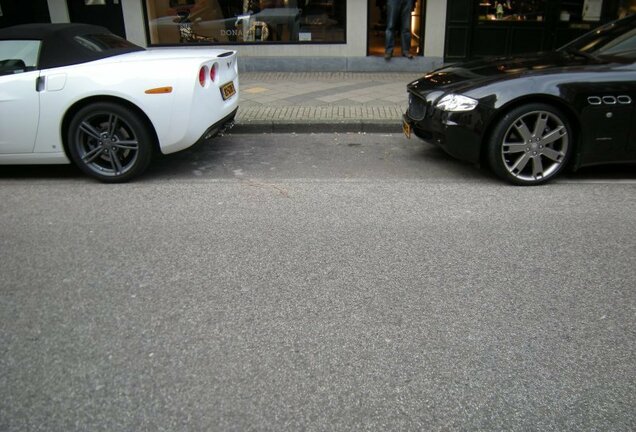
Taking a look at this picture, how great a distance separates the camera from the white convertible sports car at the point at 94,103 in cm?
524

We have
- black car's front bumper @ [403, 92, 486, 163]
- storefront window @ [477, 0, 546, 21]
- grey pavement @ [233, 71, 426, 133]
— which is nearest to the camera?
black car's front bumper @ [403, 92, 486, 163]

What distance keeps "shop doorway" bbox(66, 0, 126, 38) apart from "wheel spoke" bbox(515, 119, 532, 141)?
9.39m

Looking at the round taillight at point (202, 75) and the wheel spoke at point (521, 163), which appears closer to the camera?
the wheel spoke at point (521, 163)

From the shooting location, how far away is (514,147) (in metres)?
5.23

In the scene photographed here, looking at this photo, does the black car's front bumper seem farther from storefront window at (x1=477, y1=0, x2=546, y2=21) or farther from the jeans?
storefront window at (x1=477, y1=0, x2=546, y2=21)

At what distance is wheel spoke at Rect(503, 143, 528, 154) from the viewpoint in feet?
17.1

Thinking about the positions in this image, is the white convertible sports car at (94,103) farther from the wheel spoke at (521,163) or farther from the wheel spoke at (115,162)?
the wheel spoke at (521,163)

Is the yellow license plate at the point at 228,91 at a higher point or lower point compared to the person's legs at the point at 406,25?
lower

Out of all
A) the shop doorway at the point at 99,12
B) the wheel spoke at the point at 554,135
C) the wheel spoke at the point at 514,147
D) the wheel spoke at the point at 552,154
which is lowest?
the wheel spoke at the point at 552,154

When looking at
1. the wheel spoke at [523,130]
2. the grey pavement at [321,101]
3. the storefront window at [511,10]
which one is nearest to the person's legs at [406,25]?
the grey pavement at [321,101]

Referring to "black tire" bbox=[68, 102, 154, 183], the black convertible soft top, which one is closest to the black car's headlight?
"black tire" bbox=[68, 102, 154, 183]

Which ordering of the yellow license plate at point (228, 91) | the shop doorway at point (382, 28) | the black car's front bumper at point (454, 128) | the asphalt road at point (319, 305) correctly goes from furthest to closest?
the shop doorway at point (382, 28)
the yellow license plate at point (228, 91)
the black car's front bumper at point (454, 128)
the asphalt road at point (319, 305)

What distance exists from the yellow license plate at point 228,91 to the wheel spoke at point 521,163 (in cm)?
305

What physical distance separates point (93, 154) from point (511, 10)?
9.02 meters
